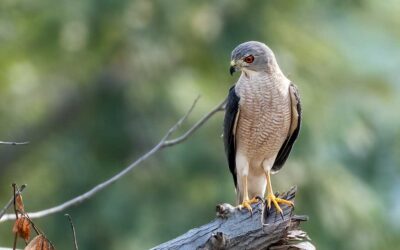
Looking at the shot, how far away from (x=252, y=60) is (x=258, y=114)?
0.39m

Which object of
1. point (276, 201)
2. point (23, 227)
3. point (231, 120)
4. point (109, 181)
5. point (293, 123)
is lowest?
point (23, 227)

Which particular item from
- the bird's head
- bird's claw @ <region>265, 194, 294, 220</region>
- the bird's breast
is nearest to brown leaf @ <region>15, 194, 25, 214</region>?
bird's claw @ <region>265, 194, 294, 220</region>

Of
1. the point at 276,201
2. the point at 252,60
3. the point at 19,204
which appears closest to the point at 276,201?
the point at 276,201

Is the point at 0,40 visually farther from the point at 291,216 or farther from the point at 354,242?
the point at 291,216

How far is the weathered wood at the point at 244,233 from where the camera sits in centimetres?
607

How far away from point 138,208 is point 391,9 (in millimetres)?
5395

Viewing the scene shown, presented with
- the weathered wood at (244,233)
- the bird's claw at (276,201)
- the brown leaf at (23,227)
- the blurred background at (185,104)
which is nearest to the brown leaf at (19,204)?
the brown leaf at (23,227)

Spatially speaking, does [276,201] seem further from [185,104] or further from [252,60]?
[185,104]

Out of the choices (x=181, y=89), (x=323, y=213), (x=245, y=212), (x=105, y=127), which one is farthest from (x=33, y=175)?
(x=245, y=212)

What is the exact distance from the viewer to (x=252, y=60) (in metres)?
7.57

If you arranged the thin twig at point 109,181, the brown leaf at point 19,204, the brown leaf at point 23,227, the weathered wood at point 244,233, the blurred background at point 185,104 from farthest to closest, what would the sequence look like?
the blurred background at point 185,104
the thin twig at point 109,181
the weathered wood at point 244,233
the brown leaf at point 23,227
the brown leaf at point 19,204

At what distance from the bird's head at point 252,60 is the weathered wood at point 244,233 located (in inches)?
60.2

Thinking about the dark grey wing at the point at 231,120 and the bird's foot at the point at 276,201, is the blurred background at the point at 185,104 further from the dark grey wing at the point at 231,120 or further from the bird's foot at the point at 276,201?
the bird's foot at the point at 276,201

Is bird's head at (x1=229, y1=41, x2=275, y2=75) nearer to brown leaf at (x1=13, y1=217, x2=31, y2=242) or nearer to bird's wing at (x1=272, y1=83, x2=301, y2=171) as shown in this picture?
bird's wing at (x1=272, y1=83, x2=301, y2=171)
